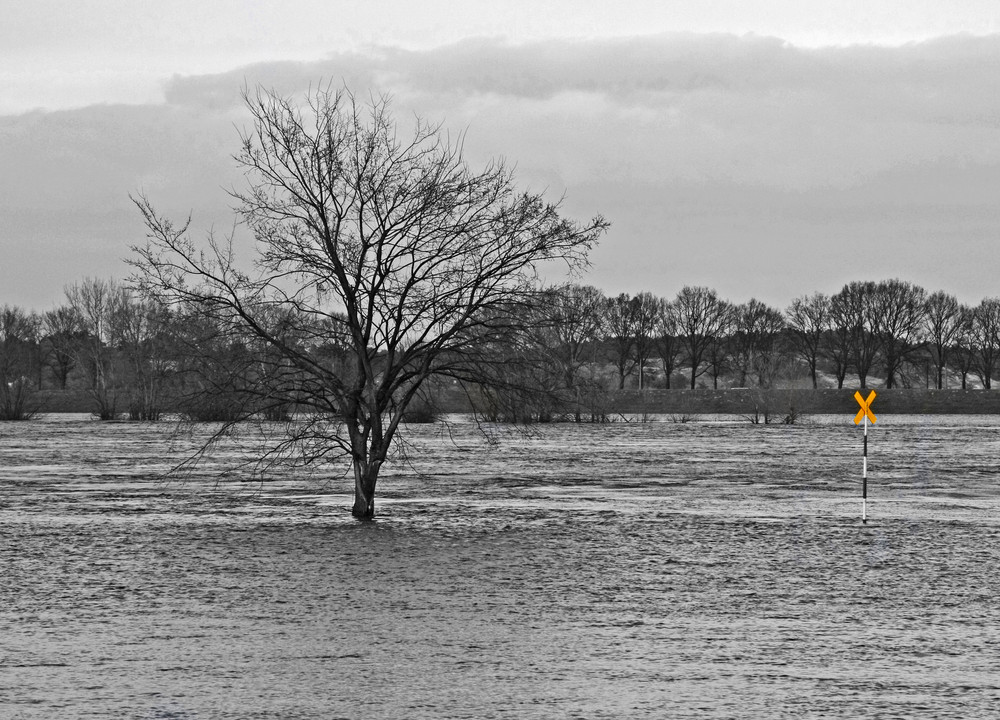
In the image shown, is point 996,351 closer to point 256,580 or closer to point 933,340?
point 933,340

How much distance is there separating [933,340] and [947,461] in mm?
89309

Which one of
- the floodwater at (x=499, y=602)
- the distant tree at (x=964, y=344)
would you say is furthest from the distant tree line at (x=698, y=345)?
the floodwater at (x=499, y=602)

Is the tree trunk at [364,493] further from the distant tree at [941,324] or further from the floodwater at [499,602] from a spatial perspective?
the distant tree at [941,324]

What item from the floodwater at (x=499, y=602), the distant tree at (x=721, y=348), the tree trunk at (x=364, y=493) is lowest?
the floodwater at (x=499, y=602)

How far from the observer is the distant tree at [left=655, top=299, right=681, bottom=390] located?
12662 centimetres

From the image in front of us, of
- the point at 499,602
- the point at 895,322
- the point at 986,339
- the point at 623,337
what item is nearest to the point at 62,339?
the point at 623,337

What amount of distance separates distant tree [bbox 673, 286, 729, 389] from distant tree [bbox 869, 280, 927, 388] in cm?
1574

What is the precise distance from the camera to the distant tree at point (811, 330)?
123750 mm

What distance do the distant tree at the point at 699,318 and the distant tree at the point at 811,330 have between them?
7.26 m

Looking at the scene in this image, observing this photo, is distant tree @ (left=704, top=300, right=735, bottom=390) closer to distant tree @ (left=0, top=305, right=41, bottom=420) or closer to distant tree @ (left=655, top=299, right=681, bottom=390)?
distant tree @ (left=655, top=299, right=681, bottom=390)

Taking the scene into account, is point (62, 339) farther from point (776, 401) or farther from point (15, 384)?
point (776, 401)

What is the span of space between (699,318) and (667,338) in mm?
4956

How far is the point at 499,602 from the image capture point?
1312cm

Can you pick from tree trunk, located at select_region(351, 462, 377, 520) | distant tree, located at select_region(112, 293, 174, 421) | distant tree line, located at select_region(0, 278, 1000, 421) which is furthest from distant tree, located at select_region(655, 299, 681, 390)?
tree trunk, located at select_region(351, 462, 377, 520)
